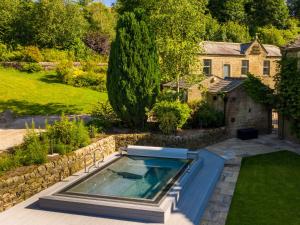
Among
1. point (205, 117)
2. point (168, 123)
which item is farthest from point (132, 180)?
point (205, 117)

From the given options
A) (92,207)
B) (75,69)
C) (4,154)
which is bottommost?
(92,207)

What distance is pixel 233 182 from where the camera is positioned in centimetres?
1433

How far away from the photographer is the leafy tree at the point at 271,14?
2635 inches

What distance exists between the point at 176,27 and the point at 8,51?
27638mm

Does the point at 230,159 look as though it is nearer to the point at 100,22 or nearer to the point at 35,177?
the point at 35,177

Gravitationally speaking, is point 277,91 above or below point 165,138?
A: above

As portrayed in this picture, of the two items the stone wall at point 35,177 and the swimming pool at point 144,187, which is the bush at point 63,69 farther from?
the stone wall at point 35,177

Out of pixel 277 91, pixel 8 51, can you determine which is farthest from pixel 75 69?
pixel 277 91

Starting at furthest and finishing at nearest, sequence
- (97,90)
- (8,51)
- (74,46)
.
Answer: (74,46)
(8,51)
(97,90)

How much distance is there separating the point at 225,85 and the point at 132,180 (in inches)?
478

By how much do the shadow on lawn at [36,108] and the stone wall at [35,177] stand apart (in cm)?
1129

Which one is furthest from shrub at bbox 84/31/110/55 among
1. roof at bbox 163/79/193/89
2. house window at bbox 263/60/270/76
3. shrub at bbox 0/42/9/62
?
roof at bbox 163/79/193/89

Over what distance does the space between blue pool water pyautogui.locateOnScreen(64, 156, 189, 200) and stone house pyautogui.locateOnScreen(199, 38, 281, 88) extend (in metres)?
19.3

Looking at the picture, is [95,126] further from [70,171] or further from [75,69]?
[75,69]
